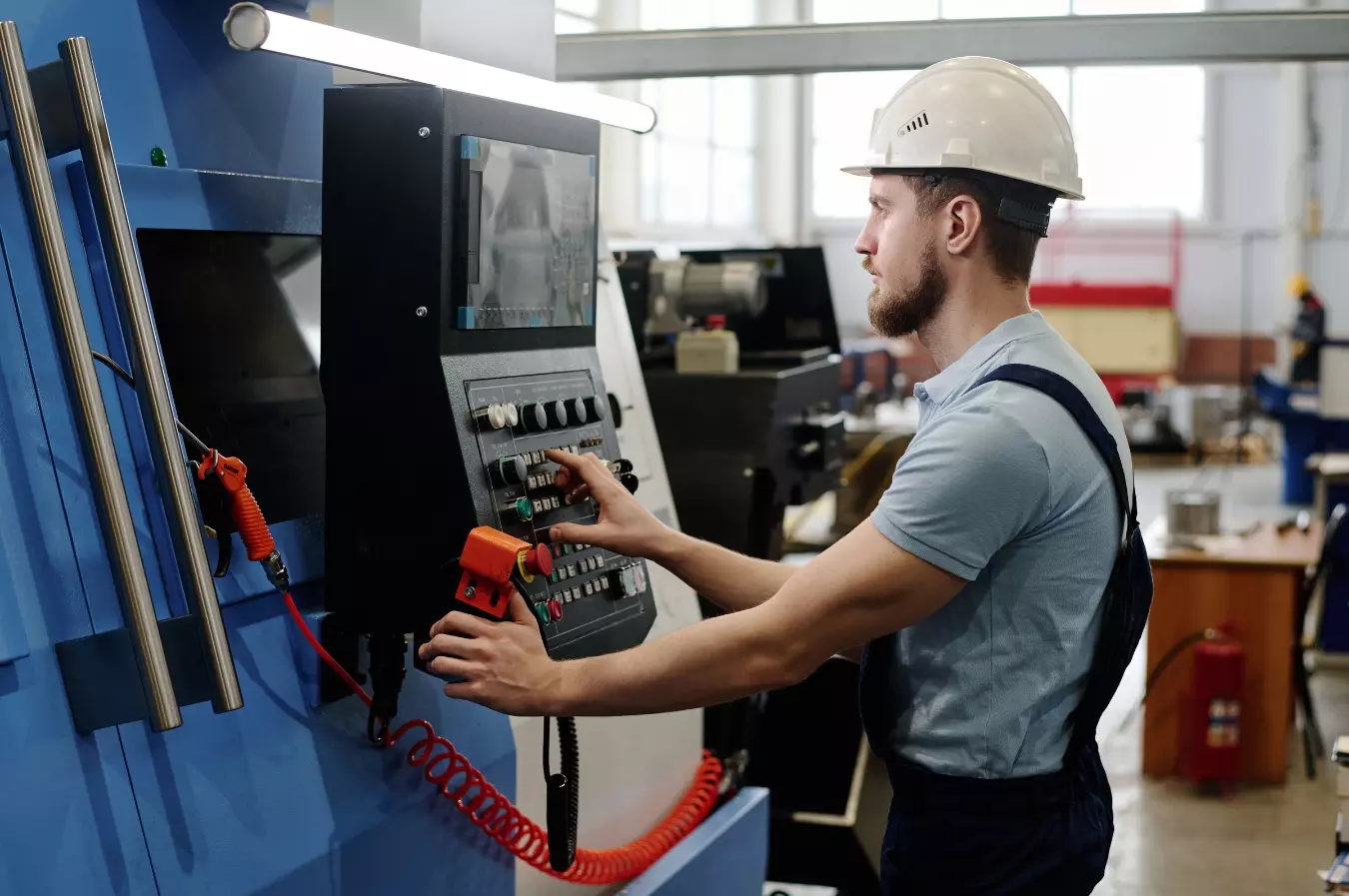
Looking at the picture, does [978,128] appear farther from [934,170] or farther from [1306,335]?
[1306,335]

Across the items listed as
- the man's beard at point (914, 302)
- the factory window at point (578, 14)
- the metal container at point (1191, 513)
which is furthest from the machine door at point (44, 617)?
the factory window at point (578, 14)

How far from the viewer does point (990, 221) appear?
1594 millimetres

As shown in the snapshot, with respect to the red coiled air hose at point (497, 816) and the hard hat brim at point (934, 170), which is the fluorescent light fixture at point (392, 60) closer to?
the hard hat brim at point (934, 170)

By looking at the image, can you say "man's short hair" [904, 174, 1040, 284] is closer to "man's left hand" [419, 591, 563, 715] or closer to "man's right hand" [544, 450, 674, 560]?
"man's right hand" [544, 450, 674, 560]

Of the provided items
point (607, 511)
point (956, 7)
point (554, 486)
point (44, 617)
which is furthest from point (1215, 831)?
point (956, 7)

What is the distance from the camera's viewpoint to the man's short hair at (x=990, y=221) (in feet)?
5.22

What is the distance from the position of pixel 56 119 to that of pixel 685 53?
1.97 metres

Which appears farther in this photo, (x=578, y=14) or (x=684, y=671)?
(x=578, y=14)

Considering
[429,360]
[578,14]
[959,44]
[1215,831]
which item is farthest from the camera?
[578,14]

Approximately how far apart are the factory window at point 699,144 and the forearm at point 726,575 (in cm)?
957

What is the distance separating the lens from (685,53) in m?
3.10

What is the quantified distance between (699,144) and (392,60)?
38.9ft

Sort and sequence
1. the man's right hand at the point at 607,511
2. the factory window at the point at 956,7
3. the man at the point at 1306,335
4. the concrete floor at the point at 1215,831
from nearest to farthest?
the man's right hand at the point at 607,511, the concrete floor at the point at 1215,831, the man at the point at 1306,335, the factory window at the point at 956,7

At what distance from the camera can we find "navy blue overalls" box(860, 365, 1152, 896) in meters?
1.55
